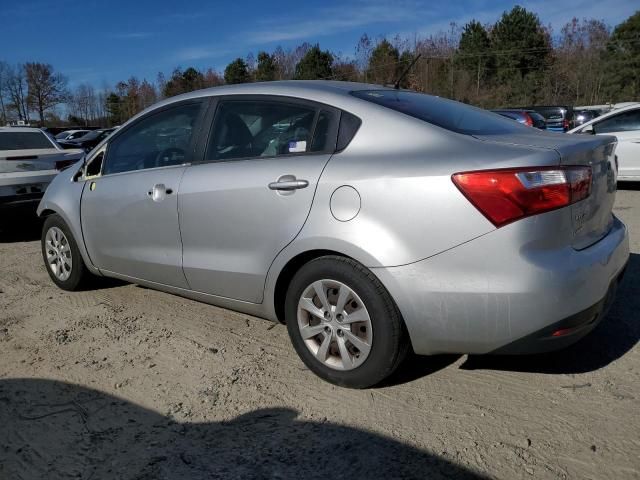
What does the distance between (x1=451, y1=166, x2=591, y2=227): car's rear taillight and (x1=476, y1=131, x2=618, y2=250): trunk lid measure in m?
0.11

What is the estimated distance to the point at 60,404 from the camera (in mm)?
2986

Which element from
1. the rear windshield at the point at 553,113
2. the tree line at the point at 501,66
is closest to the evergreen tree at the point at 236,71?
the tree line at the point at 501,66

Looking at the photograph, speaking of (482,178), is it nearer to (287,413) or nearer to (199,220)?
(287,413)

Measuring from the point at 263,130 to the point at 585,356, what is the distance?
2.37m

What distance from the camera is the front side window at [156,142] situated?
3.81 m

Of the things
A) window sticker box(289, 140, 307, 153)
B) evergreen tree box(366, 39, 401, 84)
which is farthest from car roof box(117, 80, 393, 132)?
evergreen tree box(366, 39, 401, 84)

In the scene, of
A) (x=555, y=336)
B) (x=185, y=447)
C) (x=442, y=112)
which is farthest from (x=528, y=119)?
(x=185, y=447)

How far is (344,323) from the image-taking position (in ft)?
9.59

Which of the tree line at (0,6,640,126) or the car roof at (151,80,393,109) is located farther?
the tree line at (0,6,640,126)

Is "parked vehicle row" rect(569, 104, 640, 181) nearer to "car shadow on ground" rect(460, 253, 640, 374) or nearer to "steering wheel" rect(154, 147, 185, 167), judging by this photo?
"car shadow on ground" rect(460, 253, 640, 374)

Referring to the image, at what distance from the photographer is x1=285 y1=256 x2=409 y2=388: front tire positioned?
277 centimetres

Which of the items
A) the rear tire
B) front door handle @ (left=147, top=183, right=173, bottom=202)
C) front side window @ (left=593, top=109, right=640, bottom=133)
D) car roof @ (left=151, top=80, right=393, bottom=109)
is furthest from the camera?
front side window @ (left=593, top=109, right=640, bottom=133)

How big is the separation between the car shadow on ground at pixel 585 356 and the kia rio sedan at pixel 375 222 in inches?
21.7

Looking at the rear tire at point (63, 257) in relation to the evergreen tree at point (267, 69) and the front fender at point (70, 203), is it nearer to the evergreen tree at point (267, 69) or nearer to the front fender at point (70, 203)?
the front fender at point (70, 203)
